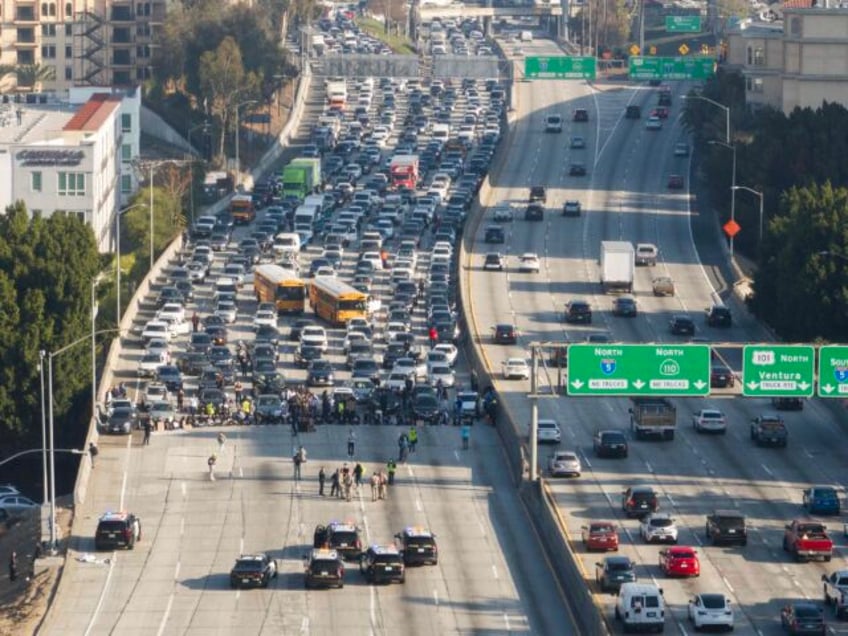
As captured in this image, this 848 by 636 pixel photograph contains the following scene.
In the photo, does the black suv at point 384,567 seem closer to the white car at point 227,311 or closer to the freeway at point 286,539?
the freeway at point 286,539

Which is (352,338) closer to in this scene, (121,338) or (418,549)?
(121,338)

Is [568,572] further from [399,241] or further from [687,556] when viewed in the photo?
[399,241]

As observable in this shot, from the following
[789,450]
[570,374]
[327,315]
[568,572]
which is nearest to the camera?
[568,572]

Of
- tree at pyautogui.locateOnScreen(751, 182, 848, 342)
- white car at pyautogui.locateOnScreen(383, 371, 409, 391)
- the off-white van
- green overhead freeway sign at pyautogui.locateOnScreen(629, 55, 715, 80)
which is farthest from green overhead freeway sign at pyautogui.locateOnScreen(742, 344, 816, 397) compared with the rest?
green overhead freeway sign at pyautogui.locateOnScreen(629, 55, 715, 80)

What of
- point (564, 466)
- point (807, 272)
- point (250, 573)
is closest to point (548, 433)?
point (564, 466)

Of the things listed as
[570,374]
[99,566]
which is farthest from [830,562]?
[99,566]

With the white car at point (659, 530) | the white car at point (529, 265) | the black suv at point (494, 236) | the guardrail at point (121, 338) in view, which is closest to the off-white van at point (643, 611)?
the white car at point (659, 530)

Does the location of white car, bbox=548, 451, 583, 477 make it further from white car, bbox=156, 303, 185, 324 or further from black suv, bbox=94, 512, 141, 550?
white car, bbox=156, 303, 185, 324
